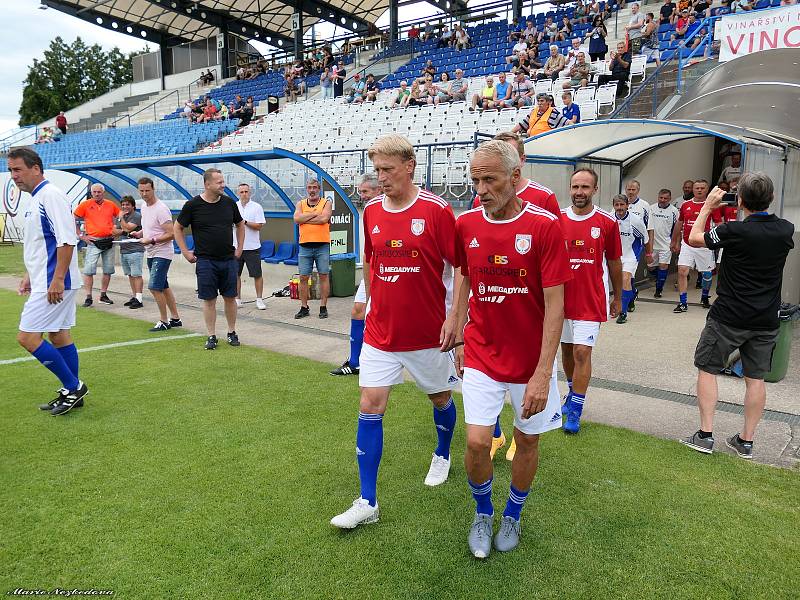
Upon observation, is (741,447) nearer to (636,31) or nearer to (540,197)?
(540,197)

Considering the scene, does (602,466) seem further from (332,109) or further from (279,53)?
(279,53)

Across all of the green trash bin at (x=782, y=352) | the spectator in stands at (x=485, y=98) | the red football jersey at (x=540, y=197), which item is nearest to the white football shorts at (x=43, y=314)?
the red football jersey at (x=540, y=197)

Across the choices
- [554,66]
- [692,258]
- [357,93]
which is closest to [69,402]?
[692,258]

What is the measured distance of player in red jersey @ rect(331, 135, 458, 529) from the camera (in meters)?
3.19

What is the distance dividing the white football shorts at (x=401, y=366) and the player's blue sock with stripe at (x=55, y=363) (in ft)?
9.68

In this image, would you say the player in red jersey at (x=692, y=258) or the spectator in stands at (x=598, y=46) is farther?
the spectator in stands at (x=598, y=46)

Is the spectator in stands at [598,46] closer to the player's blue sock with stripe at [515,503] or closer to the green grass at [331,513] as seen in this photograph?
the green grass at [331,513]

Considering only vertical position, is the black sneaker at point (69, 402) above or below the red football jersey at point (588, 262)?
below

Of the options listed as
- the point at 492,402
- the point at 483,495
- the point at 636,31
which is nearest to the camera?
the point at 492,402

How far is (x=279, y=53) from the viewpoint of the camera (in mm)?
32531

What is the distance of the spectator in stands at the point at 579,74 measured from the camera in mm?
14461

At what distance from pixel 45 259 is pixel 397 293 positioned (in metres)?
3.16

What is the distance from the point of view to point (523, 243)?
2.71m

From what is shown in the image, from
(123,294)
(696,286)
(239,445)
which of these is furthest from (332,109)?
(239,445)
